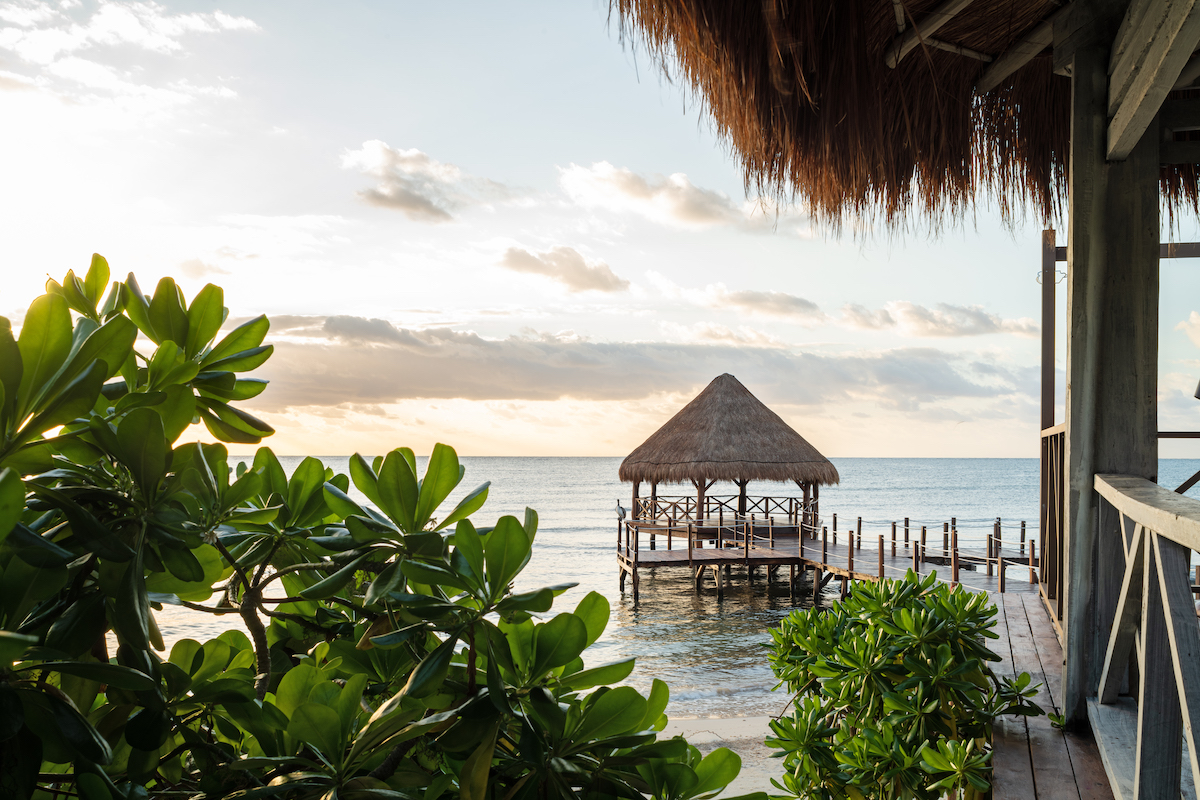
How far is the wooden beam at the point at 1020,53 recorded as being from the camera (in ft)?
8.84

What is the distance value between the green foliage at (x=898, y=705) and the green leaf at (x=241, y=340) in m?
1.80

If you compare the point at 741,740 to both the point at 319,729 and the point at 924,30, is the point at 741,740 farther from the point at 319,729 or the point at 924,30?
the point at 319,729

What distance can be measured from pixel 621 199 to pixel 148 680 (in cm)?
3785

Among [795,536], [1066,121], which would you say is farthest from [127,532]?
[795,536]

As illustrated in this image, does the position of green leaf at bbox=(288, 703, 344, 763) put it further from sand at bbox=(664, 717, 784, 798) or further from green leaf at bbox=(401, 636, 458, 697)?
sand at bbox=(664, 717, 784, 798)

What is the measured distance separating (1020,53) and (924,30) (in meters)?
0.62

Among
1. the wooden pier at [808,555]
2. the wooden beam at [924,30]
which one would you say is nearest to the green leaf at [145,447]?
the wooden beam at [924,30]

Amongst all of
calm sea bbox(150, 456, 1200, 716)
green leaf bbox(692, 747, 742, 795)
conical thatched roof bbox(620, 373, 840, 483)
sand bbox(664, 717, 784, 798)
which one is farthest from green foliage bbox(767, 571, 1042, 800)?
conical thatched roof bbox(620, 373, 840, 483)

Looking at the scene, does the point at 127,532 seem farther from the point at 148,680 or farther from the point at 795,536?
the point at 795,536

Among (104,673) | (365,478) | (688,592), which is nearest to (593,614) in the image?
(365,478)

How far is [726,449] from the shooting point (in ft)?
57.7

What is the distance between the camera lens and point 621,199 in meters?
36.8

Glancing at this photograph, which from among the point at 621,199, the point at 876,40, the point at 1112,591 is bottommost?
the point at 1112,591

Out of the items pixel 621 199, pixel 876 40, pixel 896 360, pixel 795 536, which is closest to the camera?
pixel 876 40
